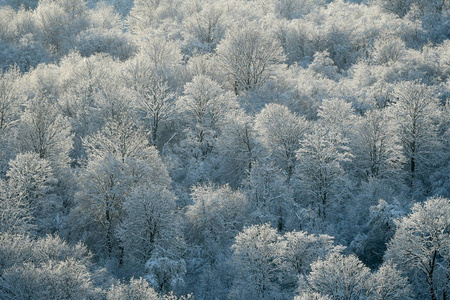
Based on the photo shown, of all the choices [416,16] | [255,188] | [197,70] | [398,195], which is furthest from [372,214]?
[416,16]

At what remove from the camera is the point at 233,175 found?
54031mm

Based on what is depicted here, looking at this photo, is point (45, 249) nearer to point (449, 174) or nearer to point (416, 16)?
point (449, 174)

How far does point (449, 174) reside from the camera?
50.5 metres

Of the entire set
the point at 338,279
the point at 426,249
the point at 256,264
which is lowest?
the point at 256,264

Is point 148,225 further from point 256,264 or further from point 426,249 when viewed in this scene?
point 426,249

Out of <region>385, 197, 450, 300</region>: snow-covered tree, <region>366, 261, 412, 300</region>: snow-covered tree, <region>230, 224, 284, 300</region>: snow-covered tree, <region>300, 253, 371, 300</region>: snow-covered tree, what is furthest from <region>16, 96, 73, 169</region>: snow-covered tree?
<region>385, 197, 450, 300</region>: snow-covered tree

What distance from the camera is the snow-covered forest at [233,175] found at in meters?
38.1

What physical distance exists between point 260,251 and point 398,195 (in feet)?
60.4

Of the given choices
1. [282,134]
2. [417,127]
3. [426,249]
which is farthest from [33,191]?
[417,127]

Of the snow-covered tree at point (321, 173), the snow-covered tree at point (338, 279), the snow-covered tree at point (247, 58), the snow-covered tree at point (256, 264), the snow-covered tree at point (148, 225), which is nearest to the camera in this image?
the snow-covered tree at point (338, 279)

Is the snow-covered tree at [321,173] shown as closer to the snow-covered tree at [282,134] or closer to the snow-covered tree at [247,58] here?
the snow-covered tree at [282,134]

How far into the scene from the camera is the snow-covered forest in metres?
38.1

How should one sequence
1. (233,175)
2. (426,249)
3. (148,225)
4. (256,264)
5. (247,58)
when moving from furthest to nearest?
(247,58) → (233,175) → (148,225) → (256,264) → (426,249)

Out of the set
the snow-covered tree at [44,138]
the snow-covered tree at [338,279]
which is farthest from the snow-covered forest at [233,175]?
the snow-covered tree at [44,138]
